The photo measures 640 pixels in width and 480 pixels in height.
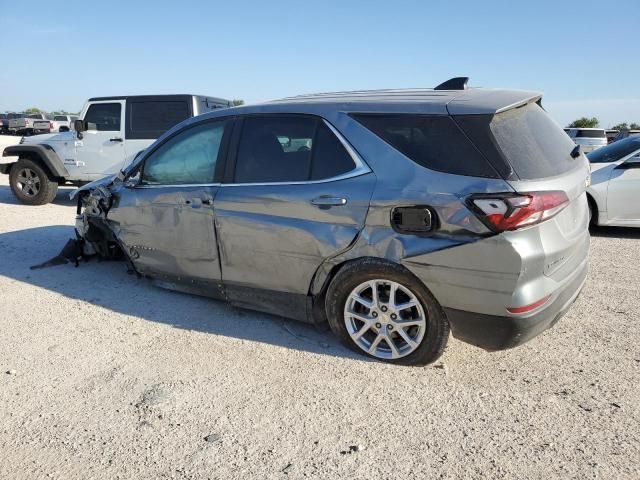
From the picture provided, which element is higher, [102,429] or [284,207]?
[284,207]

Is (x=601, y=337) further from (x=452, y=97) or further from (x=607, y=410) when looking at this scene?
(x=452, y=97)

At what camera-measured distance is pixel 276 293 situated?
3.73 meters

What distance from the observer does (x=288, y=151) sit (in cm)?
361

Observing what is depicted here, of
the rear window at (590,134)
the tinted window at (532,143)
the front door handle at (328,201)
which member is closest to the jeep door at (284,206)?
the front door handle at (328,201)

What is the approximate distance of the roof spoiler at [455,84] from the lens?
3.61 m

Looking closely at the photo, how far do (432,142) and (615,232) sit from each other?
5679 mm

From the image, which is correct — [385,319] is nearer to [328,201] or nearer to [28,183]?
[328,201]

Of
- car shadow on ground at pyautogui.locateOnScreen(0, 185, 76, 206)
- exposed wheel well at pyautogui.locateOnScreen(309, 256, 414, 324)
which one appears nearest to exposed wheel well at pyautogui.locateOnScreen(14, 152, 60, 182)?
car shadow on ground at pyautogui.locateOnScreen(0, 185, 76, 206)

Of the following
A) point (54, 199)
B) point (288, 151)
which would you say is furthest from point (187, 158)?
point (54, 199)

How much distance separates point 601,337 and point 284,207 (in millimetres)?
2581

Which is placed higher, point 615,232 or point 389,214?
point 389,214

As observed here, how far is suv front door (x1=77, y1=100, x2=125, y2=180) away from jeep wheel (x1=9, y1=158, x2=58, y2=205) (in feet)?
2.79

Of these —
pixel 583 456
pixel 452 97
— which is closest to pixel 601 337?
pixel 583 456

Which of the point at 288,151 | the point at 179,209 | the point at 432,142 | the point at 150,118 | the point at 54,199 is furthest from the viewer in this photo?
the point at 54,199
